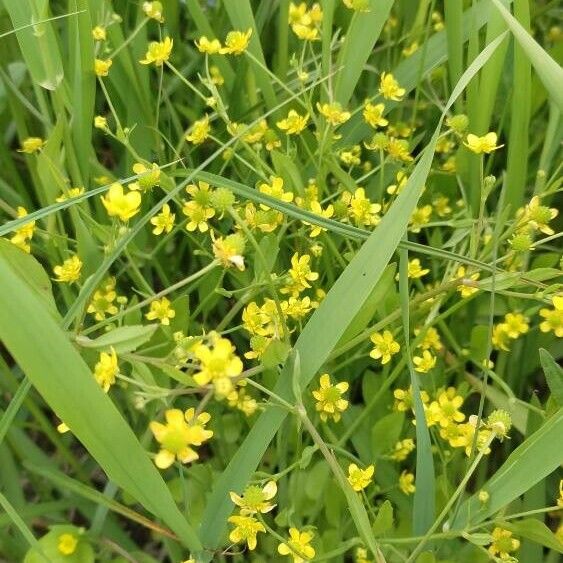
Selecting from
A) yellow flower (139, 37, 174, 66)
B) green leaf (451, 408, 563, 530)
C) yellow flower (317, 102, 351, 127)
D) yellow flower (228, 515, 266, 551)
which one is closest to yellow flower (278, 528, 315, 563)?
yellow flower (228, 515, 266, 551)

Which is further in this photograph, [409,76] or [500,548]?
[409,76]

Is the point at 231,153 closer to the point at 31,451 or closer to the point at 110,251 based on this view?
the point at 110,251

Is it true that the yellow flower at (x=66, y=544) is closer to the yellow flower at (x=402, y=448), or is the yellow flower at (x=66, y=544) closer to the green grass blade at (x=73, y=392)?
the green grass blade at (x=73, y=392)

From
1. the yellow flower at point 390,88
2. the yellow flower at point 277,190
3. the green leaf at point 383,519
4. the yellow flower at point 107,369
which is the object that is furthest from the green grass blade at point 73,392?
the yellow flower at point 390,88

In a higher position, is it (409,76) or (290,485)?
(409,76)

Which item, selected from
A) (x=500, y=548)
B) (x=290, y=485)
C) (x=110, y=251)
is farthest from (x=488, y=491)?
(x=110, y=251)

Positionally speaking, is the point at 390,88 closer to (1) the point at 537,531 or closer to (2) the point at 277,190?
(2) the point at 277,190
